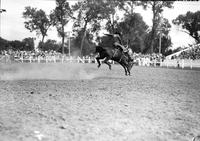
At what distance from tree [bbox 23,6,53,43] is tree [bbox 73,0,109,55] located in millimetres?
8597

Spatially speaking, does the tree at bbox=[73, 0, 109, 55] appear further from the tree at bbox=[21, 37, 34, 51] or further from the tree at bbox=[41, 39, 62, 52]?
the tree at bbox=[41, 39, 62, 52]

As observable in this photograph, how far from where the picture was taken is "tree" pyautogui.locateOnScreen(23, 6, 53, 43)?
6438 centimetres

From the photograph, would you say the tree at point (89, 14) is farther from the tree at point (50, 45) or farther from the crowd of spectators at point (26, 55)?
the tree at point (50, 45)

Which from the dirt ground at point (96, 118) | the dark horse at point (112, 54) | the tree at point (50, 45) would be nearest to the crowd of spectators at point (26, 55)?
the dark horse at point (112, 54)

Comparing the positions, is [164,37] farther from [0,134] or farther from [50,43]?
[0,134]

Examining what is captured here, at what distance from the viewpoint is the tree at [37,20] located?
64.4 m

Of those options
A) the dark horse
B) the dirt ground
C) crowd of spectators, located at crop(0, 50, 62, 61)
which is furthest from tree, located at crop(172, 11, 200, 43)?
the dirt ground

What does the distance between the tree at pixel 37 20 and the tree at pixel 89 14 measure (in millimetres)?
8597

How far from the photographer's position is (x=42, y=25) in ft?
217

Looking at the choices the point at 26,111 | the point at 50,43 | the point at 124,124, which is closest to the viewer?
the point at 124,124

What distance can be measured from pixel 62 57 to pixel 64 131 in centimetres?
4402

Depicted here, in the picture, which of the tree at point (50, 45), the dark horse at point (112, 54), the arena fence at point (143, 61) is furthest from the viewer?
the tree at point (50, 45)

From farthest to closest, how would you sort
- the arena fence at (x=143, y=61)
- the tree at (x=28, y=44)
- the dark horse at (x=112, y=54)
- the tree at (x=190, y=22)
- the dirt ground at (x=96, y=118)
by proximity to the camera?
the tree at (x=28, y=44)
the tree at (x=190, y=22)
the arena fence at (x=143, y=61)
the dark horse at (x=112, y=54)
the dirt ground at (x=96, y=118)

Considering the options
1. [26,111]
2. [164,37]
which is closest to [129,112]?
[26,111]
